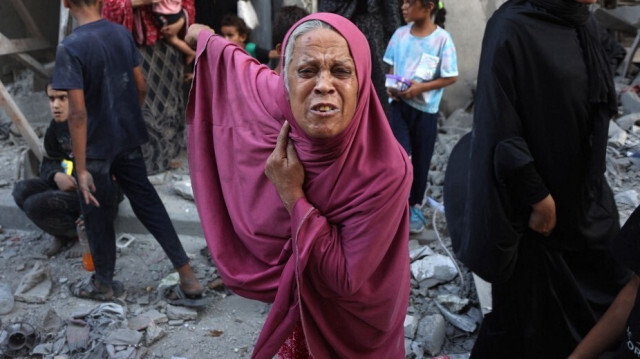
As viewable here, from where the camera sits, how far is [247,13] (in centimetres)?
620

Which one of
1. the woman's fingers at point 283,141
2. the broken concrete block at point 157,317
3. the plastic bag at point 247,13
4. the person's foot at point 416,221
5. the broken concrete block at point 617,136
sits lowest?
the broken concrete block at point 157,317

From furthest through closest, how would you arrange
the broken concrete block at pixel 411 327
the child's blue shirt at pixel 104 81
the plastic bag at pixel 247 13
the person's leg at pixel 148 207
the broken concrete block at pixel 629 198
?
the plastic bag at pixel 247 13 < the broken concrete block at pixel 629 198 < the person's leg at pixel 148 207 < the broken concrete block at pixel 411 327 < the child's blue shirt at pixel 104 81

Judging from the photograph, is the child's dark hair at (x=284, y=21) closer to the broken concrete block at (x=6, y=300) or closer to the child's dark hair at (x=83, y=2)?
the child's dark hair at (x=83, y=2)

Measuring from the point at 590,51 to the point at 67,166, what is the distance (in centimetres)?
378

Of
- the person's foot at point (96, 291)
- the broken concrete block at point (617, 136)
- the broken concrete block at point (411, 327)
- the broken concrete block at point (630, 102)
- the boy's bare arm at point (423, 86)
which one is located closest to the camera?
the broken concrete block at point (411, 327)

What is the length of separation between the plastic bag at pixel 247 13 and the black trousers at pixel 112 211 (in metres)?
2.65

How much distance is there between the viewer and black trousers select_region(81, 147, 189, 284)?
153 inches

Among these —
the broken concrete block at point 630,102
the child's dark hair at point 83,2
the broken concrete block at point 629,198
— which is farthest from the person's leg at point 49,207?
the broken concrete block at point 630,102

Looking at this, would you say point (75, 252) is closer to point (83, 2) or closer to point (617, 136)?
point (83, 2)

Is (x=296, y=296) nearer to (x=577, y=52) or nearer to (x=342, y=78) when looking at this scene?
(x=342, y=78)

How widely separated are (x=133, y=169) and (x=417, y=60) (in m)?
2.30

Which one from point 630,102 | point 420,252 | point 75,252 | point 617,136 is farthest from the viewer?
point 630,102

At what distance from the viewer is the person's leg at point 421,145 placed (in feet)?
15.5

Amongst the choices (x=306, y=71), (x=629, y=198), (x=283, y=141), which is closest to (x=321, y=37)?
(x=306, y=71)
